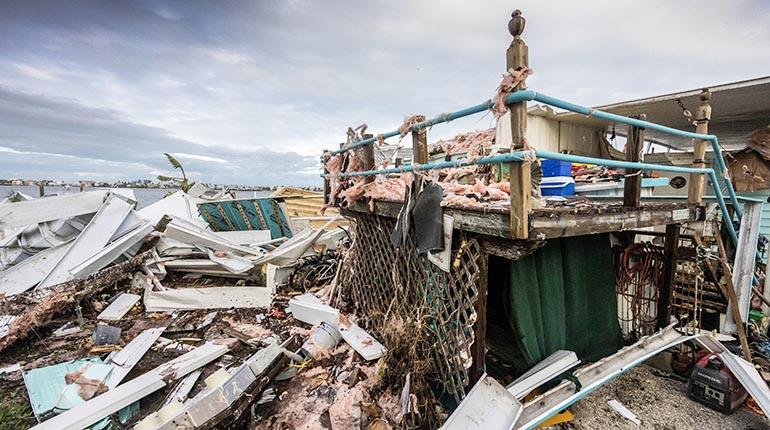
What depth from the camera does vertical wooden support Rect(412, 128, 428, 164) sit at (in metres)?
3.07

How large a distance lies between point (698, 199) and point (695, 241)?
0.88 m

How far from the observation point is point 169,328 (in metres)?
5.40

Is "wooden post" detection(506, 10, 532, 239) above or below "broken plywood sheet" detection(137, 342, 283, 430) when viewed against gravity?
above

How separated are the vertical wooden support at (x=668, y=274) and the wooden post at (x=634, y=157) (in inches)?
52.9

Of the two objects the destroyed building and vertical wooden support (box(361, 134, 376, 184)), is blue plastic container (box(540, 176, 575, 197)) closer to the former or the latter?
the destroyed building

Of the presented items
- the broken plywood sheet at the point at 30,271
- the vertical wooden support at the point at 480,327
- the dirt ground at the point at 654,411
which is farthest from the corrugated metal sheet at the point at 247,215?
the dirt ground at the point at 654,411

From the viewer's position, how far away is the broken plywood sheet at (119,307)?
5.64 metres

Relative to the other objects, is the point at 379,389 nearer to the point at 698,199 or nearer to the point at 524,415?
the point at 524,415

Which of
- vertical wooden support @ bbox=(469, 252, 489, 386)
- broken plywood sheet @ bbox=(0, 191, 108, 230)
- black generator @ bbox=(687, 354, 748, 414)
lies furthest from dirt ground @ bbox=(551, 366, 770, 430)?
broken plywood sheet @ bbox=(0, 191, 108, 230)

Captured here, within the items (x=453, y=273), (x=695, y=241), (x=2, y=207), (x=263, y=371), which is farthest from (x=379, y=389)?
(x=2, y=207)

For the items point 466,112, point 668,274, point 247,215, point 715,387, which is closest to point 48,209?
point 247,215

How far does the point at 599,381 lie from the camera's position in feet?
10.3

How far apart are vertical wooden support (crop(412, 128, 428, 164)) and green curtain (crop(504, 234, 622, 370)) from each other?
1.33 meters

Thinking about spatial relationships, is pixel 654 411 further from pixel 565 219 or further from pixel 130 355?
pixel 130 355
